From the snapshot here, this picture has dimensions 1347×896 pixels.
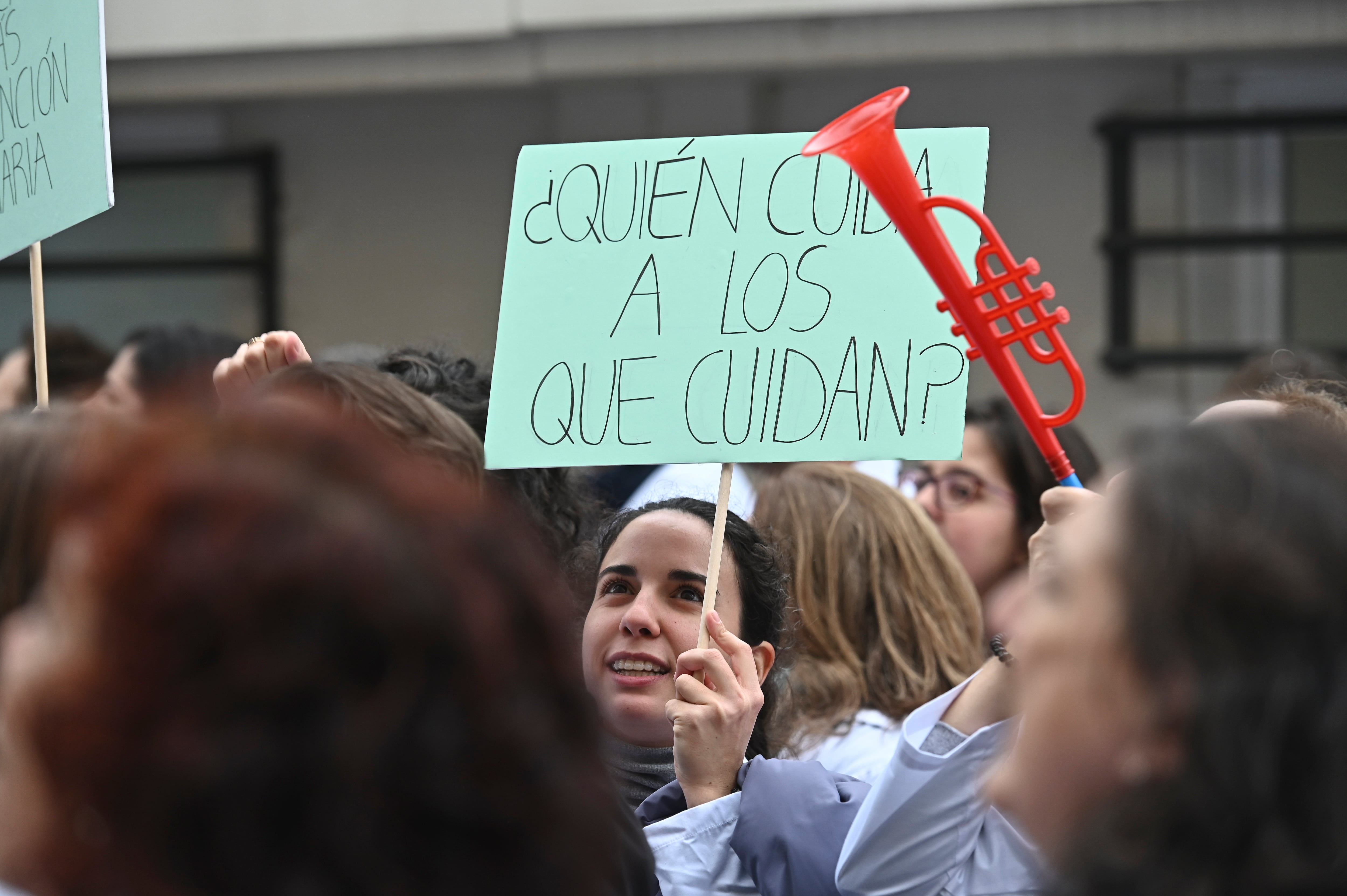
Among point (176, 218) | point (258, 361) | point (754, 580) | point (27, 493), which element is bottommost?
point (754, 580)

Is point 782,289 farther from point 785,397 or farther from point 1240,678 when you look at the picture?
point 1240,678

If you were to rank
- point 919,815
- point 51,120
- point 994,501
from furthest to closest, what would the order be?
point 994,501 < point 51,120 < point 919,815

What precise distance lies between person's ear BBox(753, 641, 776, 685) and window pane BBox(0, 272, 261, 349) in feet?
15.5

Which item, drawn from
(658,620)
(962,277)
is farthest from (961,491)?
(962,277)

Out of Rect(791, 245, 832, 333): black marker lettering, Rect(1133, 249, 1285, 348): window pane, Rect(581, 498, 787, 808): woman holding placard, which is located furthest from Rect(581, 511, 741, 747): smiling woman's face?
Rect(1133, 249, 1285, 348): window pane

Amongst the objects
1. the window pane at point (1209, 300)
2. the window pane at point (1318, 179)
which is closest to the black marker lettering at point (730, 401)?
the window pane at point (1209, 300)

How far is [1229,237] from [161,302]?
457 centimetres

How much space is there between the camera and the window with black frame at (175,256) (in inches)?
250

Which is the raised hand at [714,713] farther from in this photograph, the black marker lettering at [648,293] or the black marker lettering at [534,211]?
the black marker lettering at [534,211]

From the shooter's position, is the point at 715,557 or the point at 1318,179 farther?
the point at 1318,179

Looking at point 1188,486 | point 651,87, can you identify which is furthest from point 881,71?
point 1188,486

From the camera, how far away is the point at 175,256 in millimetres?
6391

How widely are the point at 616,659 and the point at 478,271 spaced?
441cm

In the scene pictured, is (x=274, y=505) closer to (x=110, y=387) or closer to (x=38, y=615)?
(x=38, y=615)
